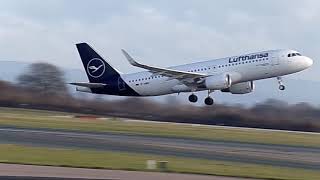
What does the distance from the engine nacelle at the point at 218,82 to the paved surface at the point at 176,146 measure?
9826mm

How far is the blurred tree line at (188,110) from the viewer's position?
244 feet

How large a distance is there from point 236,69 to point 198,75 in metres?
2.96

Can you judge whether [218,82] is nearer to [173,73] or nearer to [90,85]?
[173,73]

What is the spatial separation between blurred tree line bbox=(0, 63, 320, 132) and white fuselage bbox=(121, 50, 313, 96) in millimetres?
15006

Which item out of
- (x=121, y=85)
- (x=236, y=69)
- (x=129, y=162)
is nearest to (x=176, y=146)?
(x=129, y=162)

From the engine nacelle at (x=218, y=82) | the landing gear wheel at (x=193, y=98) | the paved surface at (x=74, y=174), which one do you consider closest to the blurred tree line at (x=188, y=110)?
the landing gear wheel at (x=193, y=98)

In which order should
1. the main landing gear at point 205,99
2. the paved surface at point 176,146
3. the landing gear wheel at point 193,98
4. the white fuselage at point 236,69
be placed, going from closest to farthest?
1. the paved surface at point 176,146
2. the white fuselage at point 236,69
3. the main landing gear at point 205,99
4. the landing gear wheel at point 193,98

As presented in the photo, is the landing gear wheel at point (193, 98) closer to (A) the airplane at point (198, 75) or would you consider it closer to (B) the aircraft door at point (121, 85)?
(A) the airplane at point (198, 75)

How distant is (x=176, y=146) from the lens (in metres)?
38.9

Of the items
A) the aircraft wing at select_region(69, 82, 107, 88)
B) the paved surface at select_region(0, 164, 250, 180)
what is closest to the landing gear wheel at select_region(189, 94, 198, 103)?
the aircraft wing at select_region(69, 82, 107, 88)

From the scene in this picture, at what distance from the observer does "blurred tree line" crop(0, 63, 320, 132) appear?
74.4 metres

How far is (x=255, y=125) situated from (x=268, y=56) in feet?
68.0

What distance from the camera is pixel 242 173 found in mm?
26672

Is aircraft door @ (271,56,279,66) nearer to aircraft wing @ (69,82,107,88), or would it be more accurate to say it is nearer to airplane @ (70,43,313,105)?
airplane @ (70,43,313,105)
